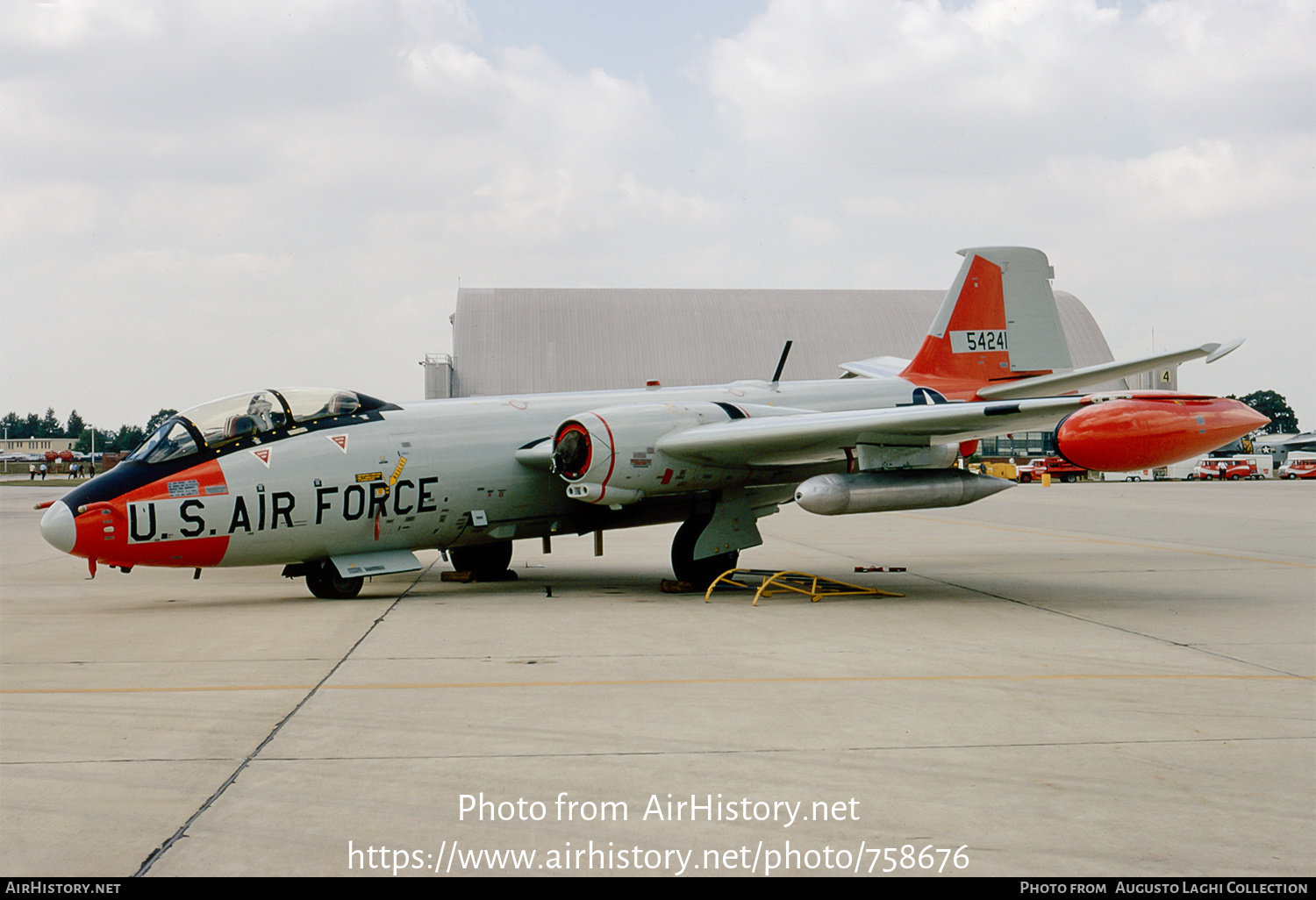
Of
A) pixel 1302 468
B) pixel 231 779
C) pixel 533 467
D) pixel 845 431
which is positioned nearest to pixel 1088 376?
pixel 845 431

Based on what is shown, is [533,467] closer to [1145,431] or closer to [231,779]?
[1145,431]

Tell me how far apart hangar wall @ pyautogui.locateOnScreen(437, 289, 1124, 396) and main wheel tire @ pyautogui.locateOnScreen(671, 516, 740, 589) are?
39.9 m

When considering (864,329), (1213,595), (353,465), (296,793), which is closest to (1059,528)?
(1213,595)

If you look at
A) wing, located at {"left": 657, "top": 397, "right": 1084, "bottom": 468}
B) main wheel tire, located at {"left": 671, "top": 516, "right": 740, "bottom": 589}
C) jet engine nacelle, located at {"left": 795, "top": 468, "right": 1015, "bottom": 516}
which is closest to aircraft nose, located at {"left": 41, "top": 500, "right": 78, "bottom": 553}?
wing, located at {"left": 657, "top": 397, "right": 1084, "bottom": 468}

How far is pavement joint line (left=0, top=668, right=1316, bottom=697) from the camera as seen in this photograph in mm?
6770

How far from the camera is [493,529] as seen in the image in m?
12.3

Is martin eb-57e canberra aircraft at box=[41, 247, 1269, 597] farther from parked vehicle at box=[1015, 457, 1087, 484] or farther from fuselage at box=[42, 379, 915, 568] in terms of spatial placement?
parked vehicle at box=[1015, 457, 1087, 484]

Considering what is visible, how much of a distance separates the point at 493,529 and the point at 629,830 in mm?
8477

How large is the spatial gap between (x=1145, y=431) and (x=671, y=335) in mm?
47029

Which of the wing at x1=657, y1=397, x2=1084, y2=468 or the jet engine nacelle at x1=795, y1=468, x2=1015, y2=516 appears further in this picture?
the jet engine nacelle at x1=795, y1=468, x2=1015, y2=516

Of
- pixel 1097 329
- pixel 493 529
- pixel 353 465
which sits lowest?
pixel 493 529

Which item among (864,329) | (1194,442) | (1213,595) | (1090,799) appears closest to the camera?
(1090,799)

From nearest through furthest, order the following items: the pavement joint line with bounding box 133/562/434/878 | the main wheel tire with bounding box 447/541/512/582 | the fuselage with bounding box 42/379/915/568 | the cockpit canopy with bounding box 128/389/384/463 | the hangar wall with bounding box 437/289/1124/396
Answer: the pavement joint line with bounding box 133/562/434/878
the fuselage with bounding box 42/379/915/568
the cockpit canopy with bounding box 128/389/384/463
the main wheel tire with bounding box 447/541/512/582
the hangar wall with bounding box 437/289/1124/396

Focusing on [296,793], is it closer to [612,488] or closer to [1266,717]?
[1266,717]
